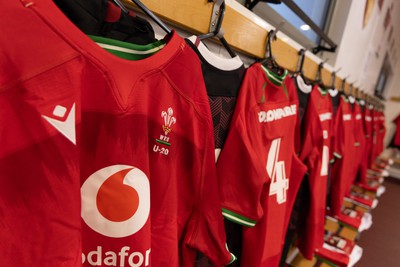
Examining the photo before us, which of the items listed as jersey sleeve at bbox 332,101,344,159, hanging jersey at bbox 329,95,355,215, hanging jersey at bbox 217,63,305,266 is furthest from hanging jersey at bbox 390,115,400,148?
hanging jersey at bbox 217,63,305,266

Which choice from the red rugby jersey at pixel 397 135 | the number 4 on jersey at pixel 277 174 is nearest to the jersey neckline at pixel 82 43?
the number 4 on jersey at pixel 277 174

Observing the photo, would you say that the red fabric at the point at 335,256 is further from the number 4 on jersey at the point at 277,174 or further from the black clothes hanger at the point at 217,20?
the black clothes hanger at the point at 217,20

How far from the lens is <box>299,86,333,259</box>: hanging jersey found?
2.72 feet

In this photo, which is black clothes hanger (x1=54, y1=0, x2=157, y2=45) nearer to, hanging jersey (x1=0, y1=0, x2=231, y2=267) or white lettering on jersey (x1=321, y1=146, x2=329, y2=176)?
hanging jersey (x1=0, y1=0, x2=231, y2=267)

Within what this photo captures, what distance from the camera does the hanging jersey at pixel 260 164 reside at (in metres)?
0.50

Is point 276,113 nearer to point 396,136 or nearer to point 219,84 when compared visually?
point 219,84

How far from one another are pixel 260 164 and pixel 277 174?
0.17 metres

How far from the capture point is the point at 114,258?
0.31 metres

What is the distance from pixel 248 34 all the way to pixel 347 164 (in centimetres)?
101

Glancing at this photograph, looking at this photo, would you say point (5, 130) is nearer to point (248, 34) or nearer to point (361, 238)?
point (248, 34)

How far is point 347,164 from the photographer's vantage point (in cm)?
125

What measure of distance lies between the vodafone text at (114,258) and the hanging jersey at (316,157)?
2.19ft

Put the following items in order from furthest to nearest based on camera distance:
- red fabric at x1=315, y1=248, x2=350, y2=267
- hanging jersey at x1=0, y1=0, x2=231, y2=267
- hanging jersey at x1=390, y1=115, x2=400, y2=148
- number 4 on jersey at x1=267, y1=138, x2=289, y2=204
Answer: hanging jersey at x1=390, y1=115, x2=400, y2=148
red fabric at x1=315, y1=248, x2=350, y2=267
number 4 on jersey at x1=267, y1=138, x2=289, y2=204
hanging jersey at x1=0, y1=0, x2=231, y2=267

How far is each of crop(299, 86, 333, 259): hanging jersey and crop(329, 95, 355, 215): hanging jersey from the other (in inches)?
8.4
